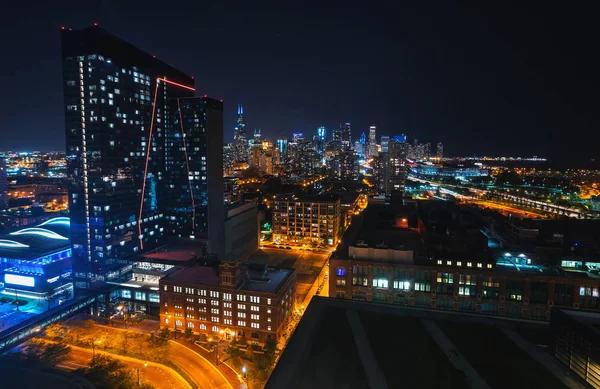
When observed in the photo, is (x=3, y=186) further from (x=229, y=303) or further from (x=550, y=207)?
(x=550, y=207)

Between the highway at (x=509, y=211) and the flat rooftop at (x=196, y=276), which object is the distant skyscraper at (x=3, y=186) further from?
the highway at (x=509, y=211)

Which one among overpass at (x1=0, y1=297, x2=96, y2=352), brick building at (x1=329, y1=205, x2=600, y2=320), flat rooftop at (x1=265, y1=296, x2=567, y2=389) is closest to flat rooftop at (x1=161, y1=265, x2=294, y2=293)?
brick building at (x1=329, y1=205, x2=600, y2=320)

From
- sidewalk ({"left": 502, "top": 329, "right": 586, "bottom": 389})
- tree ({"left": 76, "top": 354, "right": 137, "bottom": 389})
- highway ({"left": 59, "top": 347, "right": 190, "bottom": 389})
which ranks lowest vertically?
highway ({"left": 59, "top": 347, "right": 190, "bottom": 389})

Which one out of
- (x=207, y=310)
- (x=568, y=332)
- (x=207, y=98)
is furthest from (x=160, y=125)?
(x=568, y=332)

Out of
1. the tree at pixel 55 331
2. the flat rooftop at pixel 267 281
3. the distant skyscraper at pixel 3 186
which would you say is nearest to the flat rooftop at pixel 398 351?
the flat rooftop at pixel 267 281

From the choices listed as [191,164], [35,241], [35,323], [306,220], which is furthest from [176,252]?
[306,220]

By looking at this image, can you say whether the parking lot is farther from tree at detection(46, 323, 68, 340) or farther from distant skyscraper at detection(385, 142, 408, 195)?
distant skyscraper at detection(385, 142, 408, 195)
